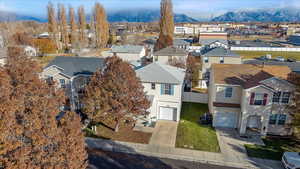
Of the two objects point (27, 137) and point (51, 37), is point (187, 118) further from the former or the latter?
point (51, 37)

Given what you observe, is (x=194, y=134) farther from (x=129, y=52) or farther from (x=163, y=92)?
(x=129, y=52)

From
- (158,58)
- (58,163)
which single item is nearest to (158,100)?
(58,163)

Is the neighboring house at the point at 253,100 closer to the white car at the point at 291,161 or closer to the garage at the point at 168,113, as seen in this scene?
the garage at the point at 168,113

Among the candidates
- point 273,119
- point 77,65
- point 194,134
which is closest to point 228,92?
point 273,119

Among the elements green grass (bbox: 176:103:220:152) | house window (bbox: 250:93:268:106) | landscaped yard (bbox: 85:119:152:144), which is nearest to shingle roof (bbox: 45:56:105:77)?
landscaped yard (bbox: 85:119:152:144)

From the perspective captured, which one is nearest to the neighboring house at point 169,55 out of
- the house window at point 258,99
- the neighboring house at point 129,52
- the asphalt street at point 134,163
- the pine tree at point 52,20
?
the neighboring house at point 129,52

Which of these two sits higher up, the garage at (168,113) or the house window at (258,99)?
the house window at (258,99)
